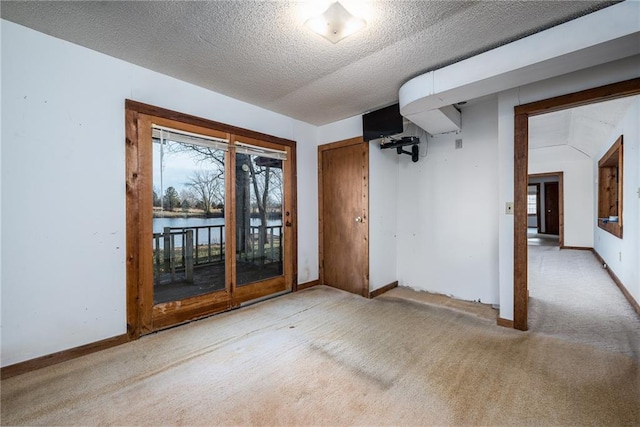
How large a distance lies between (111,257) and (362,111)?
10.4ft

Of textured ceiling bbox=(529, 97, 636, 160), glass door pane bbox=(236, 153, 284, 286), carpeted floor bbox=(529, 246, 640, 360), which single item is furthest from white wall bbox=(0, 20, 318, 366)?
textured ceiling bbox=(529, 97, 636, 160)

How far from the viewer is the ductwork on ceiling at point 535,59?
168 centimetres

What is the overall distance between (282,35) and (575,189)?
820 centimetres

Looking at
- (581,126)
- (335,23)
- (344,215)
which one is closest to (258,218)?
(344,215)

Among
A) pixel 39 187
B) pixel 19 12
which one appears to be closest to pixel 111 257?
pixel 39 187

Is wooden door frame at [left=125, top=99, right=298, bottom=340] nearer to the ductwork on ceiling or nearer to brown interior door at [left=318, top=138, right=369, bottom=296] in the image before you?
brown interior door at [left=318, top=138, right=369, bottom=296]

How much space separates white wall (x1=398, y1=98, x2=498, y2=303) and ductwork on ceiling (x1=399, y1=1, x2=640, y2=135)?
0.96 m

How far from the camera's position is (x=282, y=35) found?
199 centimetres

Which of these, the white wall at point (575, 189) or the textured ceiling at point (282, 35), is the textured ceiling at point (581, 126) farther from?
the textured ceiling at point (282, 35)

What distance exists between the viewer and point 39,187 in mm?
1991

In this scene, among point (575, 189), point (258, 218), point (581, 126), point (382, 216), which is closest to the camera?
point (258, 218)

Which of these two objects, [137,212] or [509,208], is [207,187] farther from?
[509,208]

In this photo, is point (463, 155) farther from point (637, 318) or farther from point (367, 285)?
point (637, 318)

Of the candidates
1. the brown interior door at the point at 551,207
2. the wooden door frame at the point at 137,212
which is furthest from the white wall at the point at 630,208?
the brown interior door at the point at 551,207
